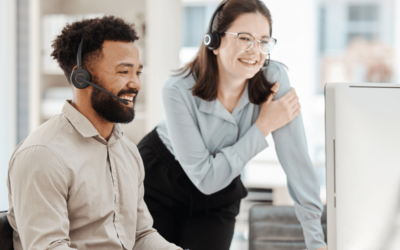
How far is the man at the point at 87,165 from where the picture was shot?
2.71 ft

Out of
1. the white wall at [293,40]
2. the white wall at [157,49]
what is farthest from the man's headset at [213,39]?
the white wall at [293,40]

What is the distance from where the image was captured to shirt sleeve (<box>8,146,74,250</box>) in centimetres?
81

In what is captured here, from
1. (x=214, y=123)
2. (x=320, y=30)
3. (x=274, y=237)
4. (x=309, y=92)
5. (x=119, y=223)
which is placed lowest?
(x=274, y=237)

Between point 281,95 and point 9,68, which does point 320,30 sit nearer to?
point 9,68

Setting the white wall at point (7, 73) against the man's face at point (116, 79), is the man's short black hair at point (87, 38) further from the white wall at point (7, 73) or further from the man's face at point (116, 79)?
the white wall at point (7, 73)

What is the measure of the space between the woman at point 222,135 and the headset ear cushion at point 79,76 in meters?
0.39

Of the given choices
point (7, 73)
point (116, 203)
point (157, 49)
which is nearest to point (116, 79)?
point (116, 203)

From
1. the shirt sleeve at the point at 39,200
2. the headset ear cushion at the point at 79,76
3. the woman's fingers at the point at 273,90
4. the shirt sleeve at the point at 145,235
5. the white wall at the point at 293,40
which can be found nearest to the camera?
the shirt sleeve at the point at 39,200

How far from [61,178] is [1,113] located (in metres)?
2.39

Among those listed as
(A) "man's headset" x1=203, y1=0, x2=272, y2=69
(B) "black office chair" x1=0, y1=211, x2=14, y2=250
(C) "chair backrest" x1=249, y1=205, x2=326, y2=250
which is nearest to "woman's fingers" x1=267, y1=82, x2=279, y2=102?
(A) "man's headset" x1=203, y1=0, x2=272, y2=69

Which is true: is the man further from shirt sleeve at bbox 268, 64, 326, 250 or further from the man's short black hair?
shirt sleeve at bbox 268, 64, 326, 250

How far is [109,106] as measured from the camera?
3.23ft

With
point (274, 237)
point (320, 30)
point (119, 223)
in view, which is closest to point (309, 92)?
point (320, 30)

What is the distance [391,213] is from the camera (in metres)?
0.71
